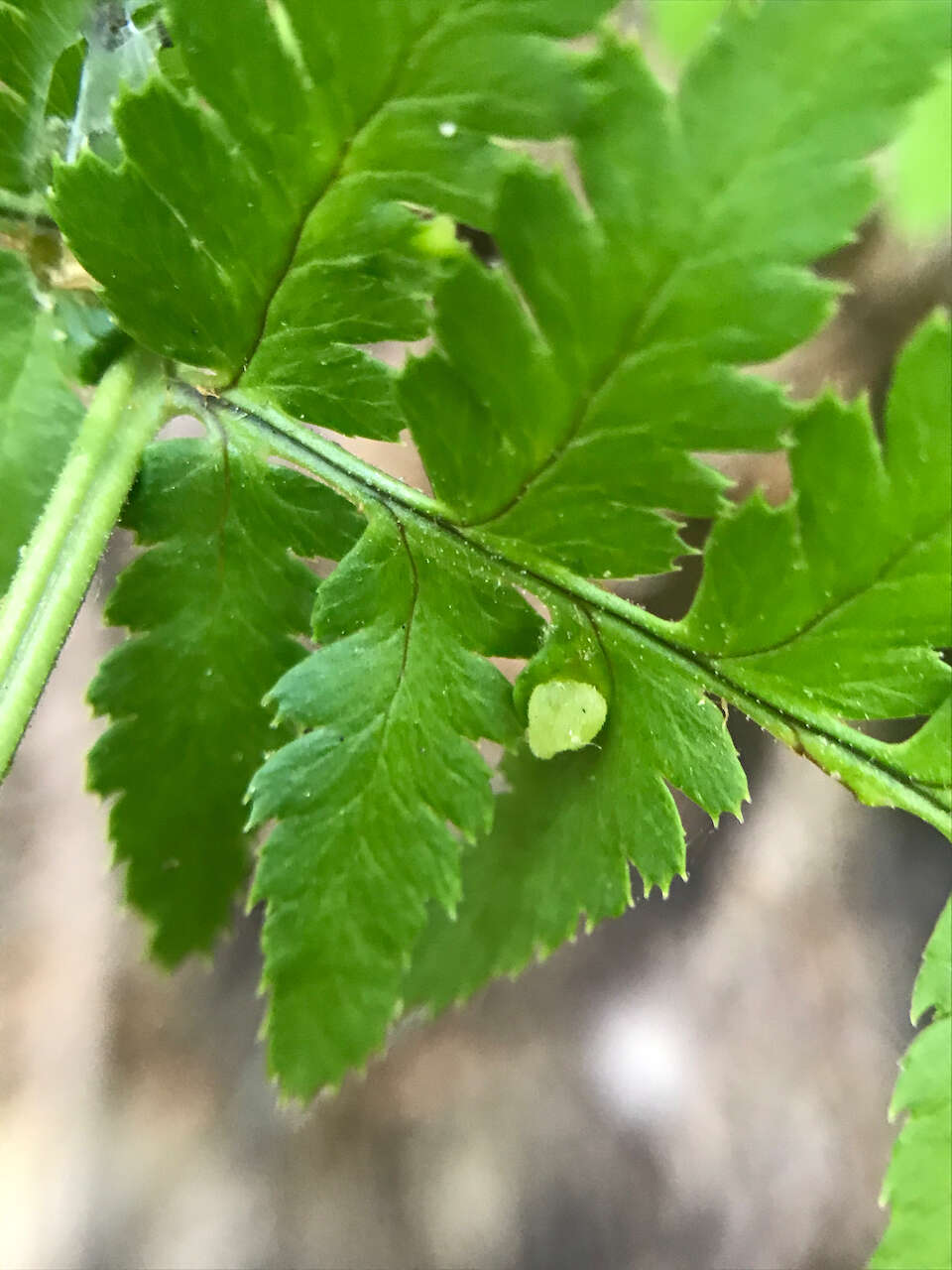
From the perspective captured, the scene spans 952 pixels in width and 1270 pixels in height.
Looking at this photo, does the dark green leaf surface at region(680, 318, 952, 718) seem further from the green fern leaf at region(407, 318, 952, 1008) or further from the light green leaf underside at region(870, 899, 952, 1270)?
the light green leaf underside at region(870, 899, 952, 1270)

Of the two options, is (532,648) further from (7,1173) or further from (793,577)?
(7,1173)

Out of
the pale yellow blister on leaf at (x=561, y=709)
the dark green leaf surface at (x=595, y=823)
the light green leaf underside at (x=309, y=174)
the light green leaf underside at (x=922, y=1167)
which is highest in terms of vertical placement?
the light green leaf underside at (x=309, y=174)

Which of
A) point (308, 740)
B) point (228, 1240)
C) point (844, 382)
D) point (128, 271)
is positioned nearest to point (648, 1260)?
point (228, 1240)

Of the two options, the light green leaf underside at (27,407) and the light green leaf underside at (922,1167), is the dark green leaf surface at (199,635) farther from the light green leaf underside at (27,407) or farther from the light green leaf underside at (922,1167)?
the light green leaf underside at (922,1167)

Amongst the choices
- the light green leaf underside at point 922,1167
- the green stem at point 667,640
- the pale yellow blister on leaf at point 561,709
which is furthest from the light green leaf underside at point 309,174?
the light green leaf underside at point 922,1167

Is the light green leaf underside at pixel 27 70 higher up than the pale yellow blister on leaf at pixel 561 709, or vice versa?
the light green leaf underside at pixel 27 70

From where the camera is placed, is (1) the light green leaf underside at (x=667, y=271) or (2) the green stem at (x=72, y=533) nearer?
(1) the light green leaf underside at (x=667, y=271)
